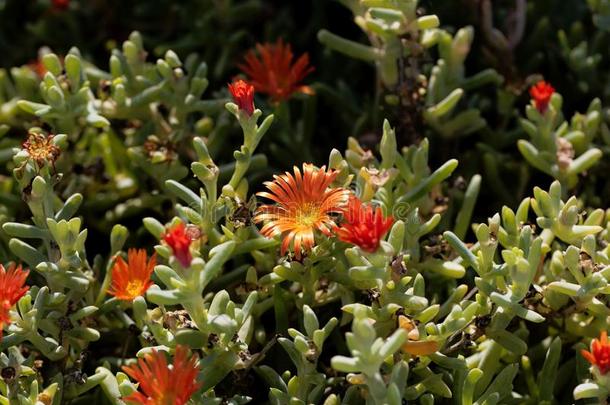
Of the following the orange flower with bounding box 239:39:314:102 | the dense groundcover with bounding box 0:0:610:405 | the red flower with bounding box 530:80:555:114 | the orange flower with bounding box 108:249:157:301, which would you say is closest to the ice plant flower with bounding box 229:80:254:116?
the dense groundcover with bounding box 0:0:610:405

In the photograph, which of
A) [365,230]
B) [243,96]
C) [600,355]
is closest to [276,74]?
[243,96]

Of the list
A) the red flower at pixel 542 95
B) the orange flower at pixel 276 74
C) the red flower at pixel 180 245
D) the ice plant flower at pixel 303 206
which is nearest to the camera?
the red flower at pixel 180 245

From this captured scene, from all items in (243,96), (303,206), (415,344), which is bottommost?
(415,344)

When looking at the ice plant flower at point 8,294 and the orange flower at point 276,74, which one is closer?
the ice plant flower at point 8,294

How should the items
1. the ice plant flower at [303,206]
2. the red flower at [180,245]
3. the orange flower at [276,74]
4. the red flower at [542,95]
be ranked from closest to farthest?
the red flower at [180,245] → the ice plant flower at [303,206] → the red flower at [542,95] → the orange flower at [276,74]

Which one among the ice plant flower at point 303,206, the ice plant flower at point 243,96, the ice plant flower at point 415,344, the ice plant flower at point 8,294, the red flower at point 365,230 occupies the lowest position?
the ice plant flower at point 415,344

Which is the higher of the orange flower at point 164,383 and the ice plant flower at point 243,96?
the ice plant flower at point 243,96

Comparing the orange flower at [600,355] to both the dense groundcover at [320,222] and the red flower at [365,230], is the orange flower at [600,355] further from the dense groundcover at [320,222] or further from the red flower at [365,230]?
the red flower at [365,230]

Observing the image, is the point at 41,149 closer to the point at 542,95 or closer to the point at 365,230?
the point at 365,230

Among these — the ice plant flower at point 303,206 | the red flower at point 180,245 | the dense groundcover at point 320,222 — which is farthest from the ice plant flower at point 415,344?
the red flower at point 180,245
